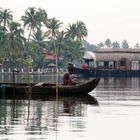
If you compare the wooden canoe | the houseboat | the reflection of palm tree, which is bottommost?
the wooden canoe

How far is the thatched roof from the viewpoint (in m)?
101

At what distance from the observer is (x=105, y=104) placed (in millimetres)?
35656

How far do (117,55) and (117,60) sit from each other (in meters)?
0.80

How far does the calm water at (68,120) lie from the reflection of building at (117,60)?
6350 centimetres

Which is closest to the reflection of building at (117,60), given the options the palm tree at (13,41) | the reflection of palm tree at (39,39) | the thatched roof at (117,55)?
the thatched roof at (117,55)

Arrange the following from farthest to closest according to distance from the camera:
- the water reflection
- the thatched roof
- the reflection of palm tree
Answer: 1. the reflection of palm tree
2. the thatched roof
3. the water reflection

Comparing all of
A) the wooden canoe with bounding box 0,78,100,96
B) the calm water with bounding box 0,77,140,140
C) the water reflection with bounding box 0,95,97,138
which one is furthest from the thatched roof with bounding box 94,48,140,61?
the calm water with bounding box 0,77,140,140

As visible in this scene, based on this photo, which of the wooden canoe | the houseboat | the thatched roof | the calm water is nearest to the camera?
the calm water

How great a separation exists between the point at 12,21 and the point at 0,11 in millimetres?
4162

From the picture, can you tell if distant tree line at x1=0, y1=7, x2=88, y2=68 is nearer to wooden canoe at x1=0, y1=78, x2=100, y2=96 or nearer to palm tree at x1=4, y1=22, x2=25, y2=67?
palm tree at x1=4, y1=22, x2=25, y2=67

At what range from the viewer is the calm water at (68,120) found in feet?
69.4

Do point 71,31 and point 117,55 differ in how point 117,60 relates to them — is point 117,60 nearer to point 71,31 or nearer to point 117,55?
point 117,55

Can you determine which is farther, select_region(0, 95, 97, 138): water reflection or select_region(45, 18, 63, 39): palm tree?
select_region(45, 18, 63, 39): palm tree

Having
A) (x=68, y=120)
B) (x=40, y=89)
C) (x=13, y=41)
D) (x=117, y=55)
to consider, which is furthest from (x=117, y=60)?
(x=68, y=120)
